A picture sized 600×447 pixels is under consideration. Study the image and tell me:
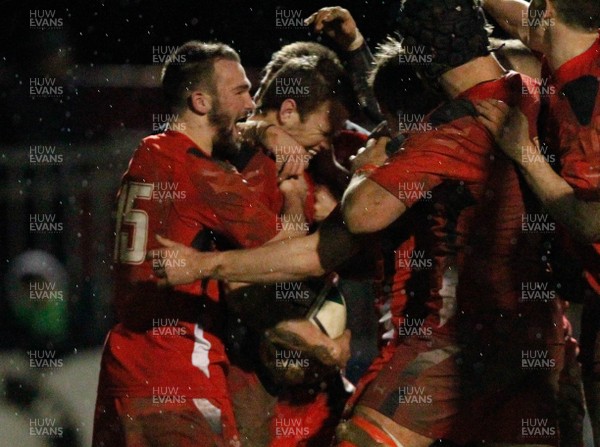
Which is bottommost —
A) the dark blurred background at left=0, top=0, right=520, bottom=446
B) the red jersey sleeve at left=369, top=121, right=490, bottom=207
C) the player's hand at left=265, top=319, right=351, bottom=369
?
the dark blurred background at left=0, top=0, right=520, bottom=446

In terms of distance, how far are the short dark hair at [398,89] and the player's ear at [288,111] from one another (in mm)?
552

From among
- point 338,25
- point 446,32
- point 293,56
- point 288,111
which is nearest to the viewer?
point 446,32

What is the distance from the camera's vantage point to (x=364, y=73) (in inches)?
188

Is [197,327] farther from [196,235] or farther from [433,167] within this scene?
[433,167]

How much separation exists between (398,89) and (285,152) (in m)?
0.51

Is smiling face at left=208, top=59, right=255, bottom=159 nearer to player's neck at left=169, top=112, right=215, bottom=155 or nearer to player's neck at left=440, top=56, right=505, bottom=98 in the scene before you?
player's neck at left=169, top=112, right=215, bottom=155

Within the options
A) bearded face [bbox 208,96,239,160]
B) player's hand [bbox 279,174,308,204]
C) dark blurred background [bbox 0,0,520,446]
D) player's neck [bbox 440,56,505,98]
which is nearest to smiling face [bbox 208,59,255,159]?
bearded face [bbox 208,96,239,160]

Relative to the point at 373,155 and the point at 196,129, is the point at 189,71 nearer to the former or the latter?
the point at 196,129

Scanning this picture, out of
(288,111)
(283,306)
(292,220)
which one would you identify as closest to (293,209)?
(292,220)

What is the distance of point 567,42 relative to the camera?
3.59m

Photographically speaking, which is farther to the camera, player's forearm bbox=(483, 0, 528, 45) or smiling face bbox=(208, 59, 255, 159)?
player's forearm bbox=(483, 0, 528, 45)

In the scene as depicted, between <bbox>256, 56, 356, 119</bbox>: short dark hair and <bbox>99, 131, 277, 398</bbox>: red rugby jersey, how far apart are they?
0.75 meters

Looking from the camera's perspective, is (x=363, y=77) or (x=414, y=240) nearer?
(x=414, y=240)

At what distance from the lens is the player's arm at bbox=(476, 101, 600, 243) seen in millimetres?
3332
